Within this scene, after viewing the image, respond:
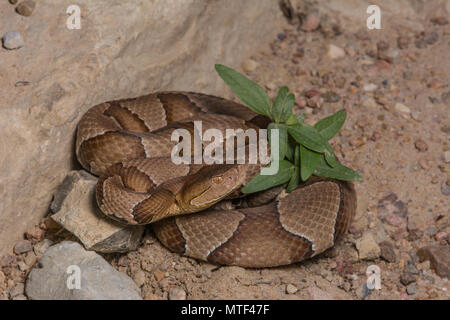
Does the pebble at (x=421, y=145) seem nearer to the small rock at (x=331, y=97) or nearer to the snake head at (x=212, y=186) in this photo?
the small rock at (x=331, y=97)

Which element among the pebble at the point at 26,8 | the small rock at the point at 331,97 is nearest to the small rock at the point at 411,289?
the small rock at the point at 331,97

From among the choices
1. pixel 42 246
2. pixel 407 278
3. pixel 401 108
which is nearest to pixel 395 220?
pixel 407 278

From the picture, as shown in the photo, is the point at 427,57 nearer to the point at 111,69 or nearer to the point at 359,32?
the point at 359,32

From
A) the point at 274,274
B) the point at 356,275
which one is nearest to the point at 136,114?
the point at 274,274

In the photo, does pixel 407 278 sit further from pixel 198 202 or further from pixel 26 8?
pixel 26 8

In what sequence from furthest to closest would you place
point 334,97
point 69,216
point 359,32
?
point 359,32 < point 334,97 < point 69,216
